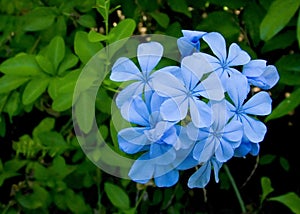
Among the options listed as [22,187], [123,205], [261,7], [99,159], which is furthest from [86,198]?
[261,7]

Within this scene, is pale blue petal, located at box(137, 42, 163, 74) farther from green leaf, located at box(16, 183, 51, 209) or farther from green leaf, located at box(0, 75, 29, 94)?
green leaf, located at box(16, 183, 51, 209)

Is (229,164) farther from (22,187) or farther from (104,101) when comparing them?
(104,101)

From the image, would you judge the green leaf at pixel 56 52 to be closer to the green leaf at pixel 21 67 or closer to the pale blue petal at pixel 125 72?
the green leaf at pixel 21 67

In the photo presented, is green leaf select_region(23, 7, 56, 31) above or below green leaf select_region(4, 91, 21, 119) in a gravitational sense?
above

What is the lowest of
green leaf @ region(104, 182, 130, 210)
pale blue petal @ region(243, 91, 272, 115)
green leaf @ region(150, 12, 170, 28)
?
green leaf @ region(104, 182, 130, 210)

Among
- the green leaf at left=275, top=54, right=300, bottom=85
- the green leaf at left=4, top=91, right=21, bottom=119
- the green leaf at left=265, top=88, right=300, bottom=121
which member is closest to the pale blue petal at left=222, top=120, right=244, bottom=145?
the green leaf at left=265, top=88, right=300, bottom=121

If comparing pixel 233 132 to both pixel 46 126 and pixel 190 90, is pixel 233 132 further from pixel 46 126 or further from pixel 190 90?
pixel 46 126

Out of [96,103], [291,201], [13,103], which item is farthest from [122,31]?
[291,201]

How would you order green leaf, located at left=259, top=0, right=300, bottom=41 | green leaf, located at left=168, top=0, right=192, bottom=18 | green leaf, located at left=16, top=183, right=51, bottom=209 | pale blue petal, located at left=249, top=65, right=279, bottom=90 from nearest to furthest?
pale blue petal, located at left=249, top=65, right=279, bottom=90 < green leaf, located at left=259, top=0, right=300, bottom=41 < green leaf, located at left=168, top=0, right=192, bottom=18 < green leaf, located at left=16, top=183, right=51, bottom=209
